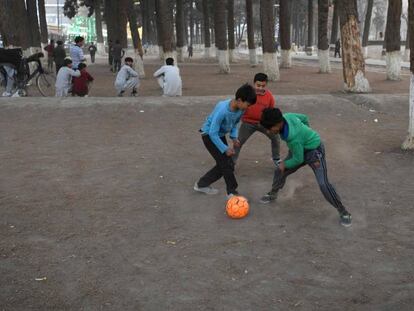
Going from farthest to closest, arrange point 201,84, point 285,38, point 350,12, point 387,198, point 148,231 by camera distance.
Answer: point 285,38, point 201,84, point 350,12, point 387,198, point 148,231

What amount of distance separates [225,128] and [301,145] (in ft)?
3.36

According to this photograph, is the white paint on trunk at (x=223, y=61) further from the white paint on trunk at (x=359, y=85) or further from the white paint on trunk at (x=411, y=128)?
the white paint on trunk at (x=411, y=128)

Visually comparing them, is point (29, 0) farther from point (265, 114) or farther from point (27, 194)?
point (265, 114)

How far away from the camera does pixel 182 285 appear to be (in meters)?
4.32

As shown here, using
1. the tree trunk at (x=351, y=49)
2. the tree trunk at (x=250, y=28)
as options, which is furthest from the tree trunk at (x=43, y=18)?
the tree trunk at (x=351, y=49)

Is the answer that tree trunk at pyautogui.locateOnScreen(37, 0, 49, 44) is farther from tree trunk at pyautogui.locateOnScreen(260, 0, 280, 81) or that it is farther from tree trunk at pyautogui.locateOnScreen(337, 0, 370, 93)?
tree trunk at pyautogui.locateOnScreen(337, 0, 370, 93)

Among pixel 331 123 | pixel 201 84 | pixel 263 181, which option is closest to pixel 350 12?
pixel 331 123

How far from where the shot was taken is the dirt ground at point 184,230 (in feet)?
13.8

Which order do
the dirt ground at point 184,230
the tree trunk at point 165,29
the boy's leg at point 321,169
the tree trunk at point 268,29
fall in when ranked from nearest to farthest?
the dirt ground at point 184,230, the boy's leg at point 321,169, the tree trunk at point 268,29, the tree trunk at point 165,29

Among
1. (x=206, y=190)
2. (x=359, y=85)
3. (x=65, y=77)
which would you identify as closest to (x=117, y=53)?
(x=65, y=77)

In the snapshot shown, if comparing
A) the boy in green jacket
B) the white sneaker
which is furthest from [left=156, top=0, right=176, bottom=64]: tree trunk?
the boy in green jacket

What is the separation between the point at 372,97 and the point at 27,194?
935 cm

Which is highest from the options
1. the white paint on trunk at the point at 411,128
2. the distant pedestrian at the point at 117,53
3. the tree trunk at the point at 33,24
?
the tree trunk at the point at 33,24

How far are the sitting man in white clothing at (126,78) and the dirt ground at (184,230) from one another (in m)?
3.70
